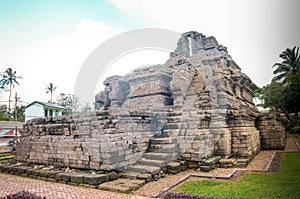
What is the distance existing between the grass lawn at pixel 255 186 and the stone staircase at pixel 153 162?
1.17 m

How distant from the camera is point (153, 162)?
24.1 ft

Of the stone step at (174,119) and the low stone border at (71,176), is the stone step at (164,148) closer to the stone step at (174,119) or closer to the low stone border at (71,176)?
the stone step at (174,119)

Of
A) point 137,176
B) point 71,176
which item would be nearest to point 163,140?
point 137,176

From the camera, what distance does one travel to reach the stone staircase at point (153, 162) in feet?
19.4

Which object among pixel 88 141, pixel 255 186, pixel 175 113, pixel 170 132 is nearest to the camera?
pixel 255 186

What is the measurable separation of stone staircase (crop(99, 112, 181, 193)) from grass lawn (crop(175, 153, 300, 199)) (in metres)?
1.17

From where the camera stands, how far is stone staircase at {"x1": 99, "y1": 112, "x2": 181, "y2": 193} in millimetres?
5908

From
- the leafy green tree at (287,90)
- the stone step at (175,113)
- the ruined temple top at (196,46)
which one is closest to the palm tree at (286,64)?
the leafy green tree at (287,90)

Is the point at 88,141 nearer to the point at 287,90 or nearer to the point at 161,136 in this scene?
the point at 161,136

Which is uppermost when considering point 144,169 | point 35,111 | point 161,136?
point 35,111

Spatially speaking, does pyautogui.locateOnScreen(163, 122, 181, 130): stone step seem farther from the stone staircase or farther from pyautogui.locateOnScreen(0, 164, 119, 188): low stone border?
pyautogui.locateOnScreen(0, 164, 119, 188): low stone border

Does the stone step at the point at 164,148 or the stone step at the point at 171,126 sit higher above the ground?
the stone step at the point at 171,126

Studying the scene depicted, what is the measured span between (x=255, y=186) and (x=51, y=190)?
5295 mm

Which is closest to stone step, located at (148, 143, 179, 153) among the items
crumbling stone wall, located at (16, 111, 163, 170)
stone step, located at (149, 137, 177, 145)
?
stone step, located at (149, 137, 177, 145)
